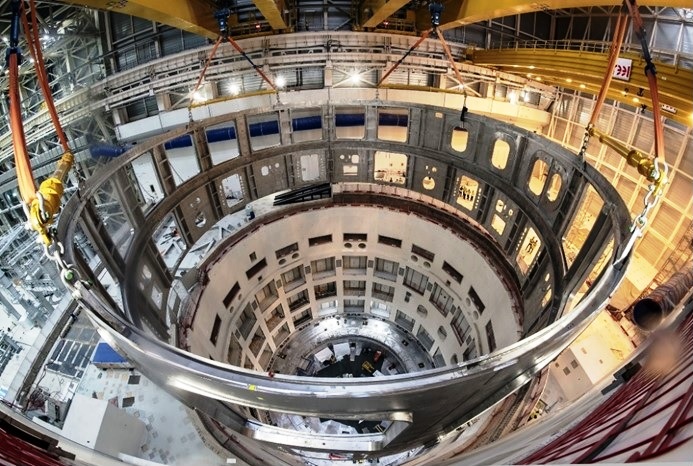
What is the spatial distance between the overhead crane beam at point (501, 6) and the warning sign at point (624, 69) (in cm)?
330

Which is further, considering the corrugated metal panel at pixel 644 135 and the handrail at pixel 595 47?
the corrugated metal panel at pixel 644 135

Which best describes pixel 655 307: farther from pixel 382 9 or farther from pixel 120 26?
pixel 120 26

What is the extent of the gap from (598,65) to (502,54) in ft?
13.3

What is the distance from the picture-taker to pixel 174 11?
12125 mm

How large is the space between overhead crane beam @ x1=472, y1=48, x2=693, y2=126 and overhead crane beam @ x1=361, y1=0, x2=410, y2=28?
5269 mm

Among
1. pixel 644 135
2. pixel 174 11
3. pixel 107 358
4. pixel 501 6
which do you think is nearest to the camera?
pixel 107 358

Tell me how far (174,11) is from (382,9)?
21.4 ft

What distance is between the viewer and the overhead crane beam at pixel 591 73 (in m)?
11.4

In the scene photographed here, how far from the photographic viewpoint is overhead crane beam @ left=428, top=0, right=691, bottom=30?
943cm

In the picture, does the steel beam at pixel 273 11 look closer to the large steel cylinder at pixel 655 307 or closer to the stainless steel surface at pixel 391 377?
the stainless steel surface at pixel 391 377

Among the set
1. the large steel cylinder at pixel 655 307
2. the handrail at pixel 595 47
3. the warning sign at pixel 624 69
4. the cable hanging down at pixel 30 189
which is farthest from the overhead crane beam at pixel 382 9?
the large steel cylinder at pixel 655 307

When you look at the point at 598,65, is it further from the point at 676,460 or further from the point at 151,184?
the point at 151,184

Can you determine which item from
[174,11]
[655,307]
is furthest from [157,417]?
[174,11]

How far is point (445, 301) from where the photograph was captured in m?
16.4
